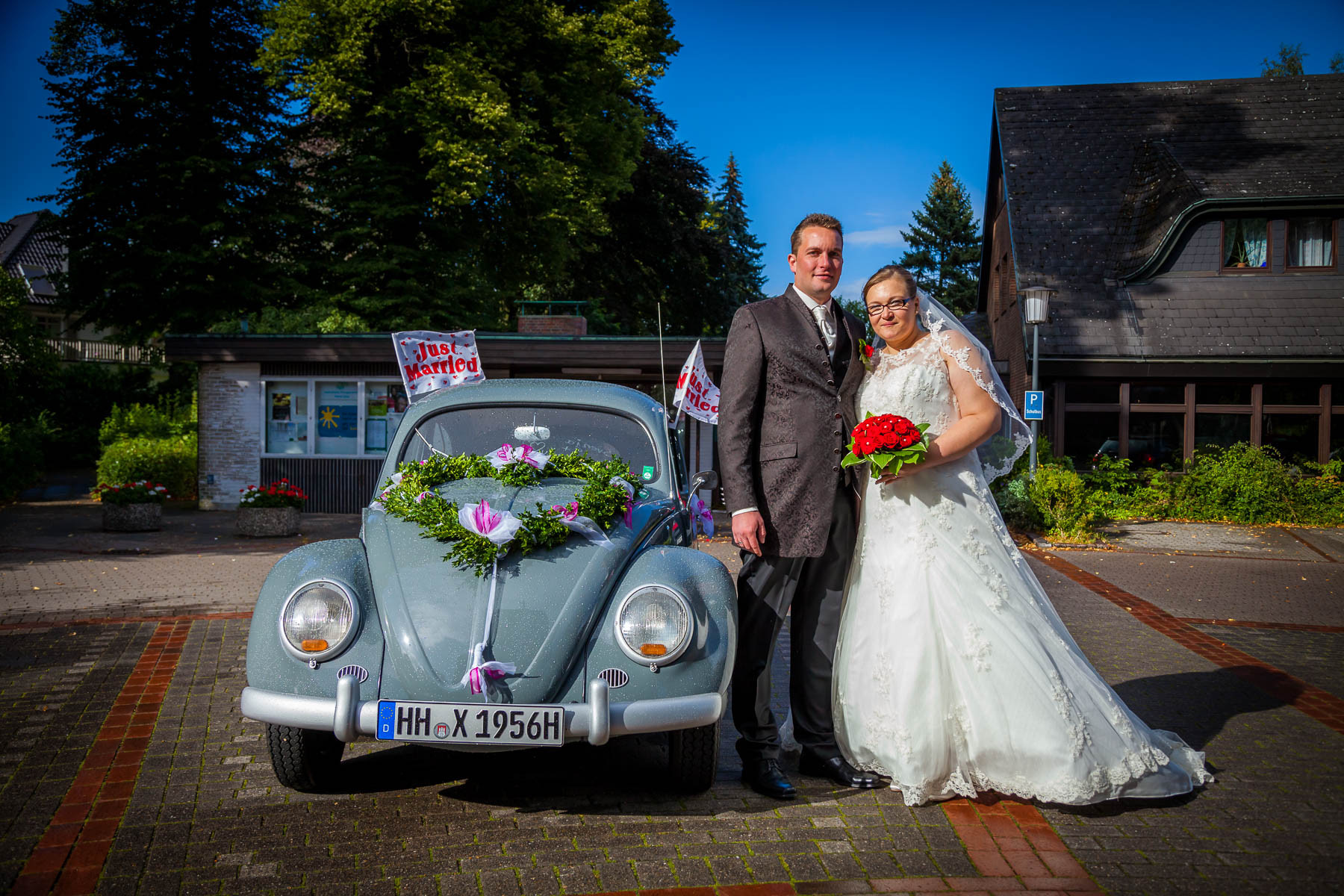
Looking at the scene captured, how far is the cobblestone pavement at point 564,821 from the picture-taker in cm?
297

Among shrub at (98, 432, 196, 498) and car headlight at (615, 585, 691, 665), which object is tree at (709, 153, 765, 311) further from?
car headlight at (615, 585, 691, 665)

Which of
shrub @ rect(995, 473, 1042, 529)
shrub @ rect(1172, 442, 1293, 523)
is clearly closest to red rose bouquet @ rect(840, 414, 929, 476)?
shrub @ rect(995, 473, 1042, 529)

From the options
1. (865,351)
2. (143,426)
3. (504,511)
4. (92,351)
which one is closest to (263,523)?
(504,511)

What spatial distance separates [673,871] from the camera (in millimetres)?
3021

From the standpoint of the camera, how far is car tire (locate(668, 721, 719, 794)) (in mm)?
3584

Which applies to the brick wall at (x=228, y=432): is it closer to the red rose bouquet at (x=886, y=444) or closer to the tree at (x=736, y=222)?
the red rose bouquet at (x=886, y=444)

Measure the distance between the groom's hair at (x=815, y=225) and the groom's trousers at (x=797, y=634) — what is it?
1.10 meters

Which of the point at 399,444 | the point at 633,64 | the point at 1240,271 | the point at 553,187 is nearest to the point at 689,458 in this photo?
the point at 553,187

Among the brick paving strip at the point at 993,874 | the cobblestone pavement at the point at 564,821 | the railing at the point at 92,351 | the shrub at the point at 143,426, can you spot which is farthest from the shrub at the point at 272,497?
the railing at the point at 92,351

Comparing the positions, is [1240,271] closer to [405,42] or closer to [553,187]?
[553,187]

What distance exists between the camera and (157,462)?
1828cm

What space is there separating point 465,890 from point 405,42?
21605 mm

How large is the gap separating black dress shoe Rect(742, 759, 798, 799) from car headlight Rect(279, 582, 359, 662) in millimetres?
1726

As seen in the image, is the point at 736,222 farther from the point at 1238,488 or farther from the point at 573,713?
the point at 573,713
